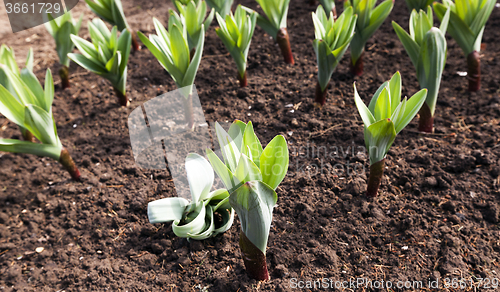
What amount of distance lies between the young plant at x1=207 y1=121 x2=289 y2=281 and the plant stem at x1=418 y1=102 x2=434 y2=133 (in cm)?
123

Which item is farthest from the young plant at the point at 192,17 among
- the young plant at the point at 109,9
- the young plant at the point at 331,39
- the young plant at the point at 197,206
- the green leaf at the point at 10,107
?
the young plant at the point at 197,206

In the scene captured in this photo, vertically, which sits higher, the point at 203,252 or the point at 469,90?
the point at 469,90

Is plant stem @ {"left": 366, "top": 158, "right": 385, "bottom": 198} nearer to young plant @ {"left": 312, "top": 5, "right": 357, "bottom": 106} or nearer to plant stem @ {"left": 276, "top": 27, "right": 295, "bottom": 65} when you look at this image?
young plant @ {"left": 312, "top": 5, "right": 357, "bottom": 106}

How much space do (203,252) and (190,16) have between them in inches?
60.7

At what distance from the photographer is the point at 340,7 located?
354cm

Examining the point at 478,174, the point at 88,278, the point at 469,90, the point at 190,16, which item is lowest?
the point at 88,278

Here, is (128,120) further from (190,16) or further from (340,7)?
(340,7)

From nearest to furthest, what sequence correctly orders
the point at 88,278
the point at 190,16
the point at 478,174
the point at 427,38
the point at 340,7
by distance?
1. the point at 88,278
2. the point at 427,38
3. the point at 478,174
4. the point at 190,16
5. the point at 340,7

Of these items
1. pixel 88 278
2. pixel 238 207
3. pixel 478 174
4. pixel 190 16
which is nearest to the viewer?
pixel 238 207

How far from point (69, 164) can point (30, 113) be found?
16.8 inches

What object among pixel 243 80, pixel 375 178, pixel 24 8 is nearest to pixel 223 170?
pixel 375 178

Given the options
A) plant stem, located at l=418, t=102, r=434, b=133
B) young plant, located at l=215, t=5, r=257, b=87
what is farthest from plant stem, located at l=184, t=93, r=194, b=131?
plant stem, located at l=418, t=102, r=434, b=133

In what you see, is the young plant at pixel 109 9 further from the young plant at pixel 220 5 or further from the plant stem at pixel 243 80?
the plant stem at pixel 243 80

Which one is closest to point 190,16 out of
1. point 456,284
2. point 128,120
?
point 128,120
